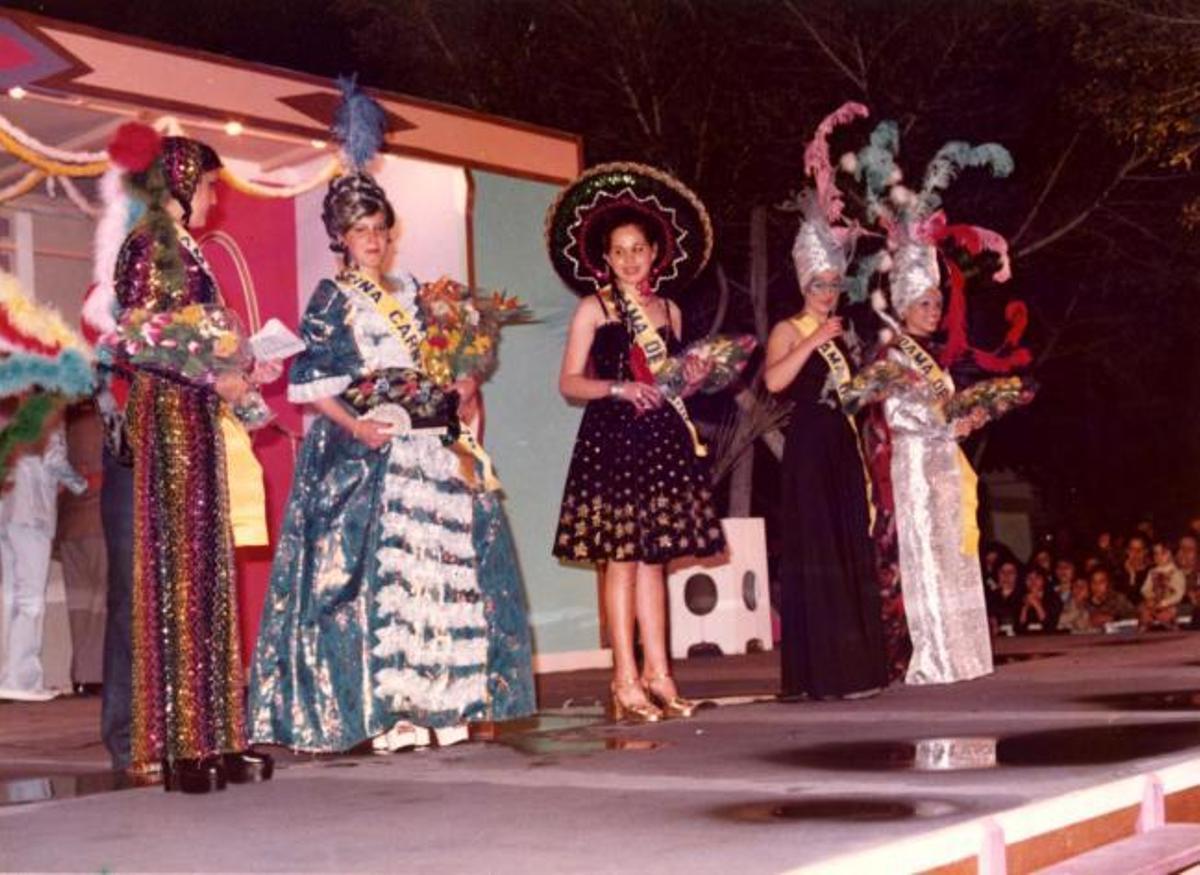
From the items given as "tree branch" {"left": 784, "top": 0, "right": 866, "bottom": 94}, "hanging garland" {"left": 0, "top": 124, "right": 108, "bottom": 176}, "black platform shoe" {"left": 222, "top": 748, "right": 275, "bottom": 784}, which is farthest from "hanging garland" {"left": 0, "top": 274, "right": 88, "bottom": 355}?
"tree branch" {"left": 784, "top": 0, "right": 866, "bottom": 94}

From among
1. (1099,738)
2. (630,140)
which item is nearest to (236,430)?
(1099,738)

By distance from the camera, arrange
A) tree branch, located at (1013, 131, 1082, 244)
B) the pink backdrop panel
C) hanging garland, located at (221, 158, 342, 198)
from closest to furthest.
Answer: hanging garland, located at (221, 158, 342, 198), the pink backdrop panel, tree branch, located at (1013, 131, 1082, 244)

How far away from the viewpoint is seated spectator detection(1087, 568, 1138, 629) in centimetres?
1198

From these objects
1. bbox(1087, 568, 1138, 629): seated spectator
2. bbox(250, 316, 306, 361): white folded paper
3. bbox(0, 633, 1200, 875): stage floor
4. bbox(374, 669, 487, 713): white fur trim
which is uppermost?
bbox(250, 316, 306, 361): white folded paper

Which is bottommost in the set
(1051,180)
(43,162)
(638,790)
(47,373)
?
(638,790)

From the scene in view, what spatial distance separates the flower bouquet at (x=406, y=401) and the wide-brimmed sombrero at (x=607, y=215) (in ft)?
3.26

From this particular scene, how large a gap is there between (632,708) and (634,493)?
2.24ft

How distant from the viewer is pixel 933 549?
6.96 m

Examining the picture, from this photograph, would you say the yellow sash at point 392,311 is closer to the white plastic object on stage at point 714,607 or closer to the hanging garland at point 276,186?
the hanging garland at point 276,186

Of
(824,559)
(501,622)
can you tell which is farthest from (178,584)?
(824,559)

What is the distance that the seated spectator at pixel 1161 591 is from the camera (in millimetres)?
11461

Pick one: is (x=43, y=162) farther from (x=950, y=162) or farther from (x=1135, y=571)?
(x=1135, y=571)

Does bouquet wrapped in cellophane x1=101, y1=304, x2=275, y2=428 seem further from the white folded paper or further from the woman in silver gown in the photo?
the woman in silver gown

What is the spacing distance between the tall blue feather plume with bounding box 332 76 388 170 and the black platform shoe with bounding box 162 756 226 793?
6.36 ft
